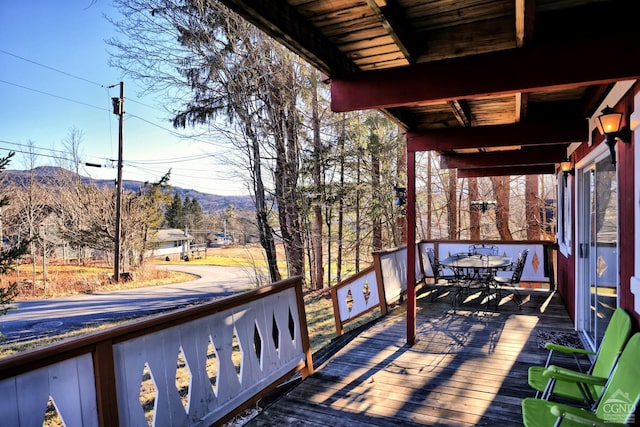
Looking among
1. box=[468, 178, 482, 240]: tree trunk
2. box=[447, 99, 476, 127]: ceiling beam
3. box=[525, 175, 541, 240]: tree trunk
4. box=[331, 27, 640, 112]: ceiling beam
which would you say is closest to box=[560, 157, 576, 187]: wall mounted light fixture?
box=[447, 99, 476, 127]: ceiling beam

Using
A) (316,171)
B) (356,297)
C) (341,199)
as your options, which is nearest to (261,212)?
(316,171)

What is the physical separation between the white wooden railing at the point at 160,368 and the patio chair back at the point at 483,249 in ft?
19.5

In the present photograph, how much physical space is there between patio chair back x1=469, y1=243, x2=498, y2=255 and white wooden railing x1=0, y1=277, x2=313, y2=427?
5935 millimetres

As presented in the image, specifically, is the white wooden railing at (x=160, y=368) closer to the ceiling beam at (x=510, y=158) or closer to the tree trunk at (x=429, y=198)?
the ceiling beam at (x=510, y=158)

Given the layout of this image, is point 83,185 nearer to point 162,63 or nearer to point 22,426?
point 162,63

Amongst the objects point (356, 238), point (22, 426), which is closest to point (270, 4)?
point (22, 426)

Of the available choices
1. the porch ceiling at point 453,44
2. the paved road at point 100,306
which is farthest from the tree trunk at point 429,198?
the porch ceiling at point 453,44

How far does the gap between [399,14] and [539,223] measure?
46.5ft

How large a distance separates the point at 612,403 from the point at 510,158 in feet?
17.4

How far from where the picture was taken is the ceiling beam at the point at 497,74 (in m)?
2.20

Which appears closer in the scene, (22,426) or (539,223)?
(22,426)

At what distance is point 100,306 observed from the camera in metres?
13.1

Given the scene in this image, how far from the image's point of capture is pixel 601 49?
221cm

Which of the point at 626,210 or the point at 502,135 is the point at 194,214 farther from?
the point at 626,210
